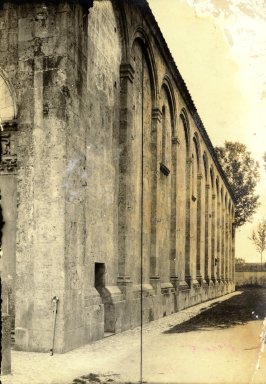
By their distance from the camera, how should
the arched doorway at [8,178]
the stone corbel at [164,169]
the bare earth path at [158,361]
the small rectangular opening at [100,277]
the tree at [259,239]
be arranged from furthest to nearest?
the tree at [259,239] < the stone corbel at [164,169] < the small rectangular opening at [100,277] < the arched doorway at [8,178] < the bare earth path at [158,361]

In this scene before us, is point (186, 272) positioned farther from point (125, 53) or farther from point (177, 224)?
point (125, 53)

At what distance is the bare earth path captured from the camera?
6844 millimetres

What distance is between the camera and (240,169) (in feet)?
130

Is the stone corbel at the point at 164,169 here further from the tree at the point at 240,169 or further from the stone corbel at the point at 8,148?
the tree at the point at 240,169

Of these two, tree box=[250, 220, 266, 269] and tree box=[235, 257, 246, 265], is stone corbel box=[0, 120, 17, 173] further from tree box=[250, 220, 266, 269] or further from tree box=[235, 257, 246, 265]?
tree box=[235, 257, 246, 265]

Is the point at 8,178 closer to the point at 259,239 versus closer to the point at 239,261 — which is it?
the point at 259,239

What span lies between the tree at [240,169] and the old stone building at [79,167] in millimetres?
19861

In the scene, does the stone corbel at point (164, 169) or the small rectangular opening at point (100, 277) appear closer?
the small rectangular opening at point (100, 277)

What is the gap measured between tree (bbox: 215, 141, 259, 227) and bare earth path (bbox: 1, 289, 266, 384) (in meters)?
24.9

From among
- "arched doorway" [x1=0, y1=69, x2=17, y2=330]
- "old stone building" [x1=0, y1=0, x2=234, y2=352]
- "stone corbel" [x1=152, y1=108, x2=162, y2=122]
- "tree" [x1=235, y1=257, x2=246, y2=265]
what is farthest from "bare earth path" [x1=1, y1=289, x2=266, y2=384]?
"tree" [x1=235, y1=257, x2=246, y2=265]

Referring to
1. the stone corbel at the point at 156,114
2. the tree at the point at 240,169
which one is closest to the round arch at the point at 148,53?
the stone corbel at the point at 156,114

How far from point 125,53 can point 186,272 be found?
12.4 metres

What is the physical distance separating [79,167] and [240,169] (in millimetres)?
31142

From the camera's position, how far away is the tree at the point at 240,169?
120 feet
